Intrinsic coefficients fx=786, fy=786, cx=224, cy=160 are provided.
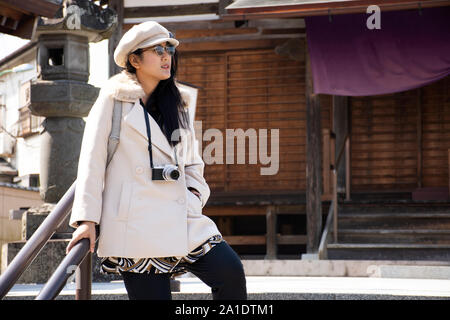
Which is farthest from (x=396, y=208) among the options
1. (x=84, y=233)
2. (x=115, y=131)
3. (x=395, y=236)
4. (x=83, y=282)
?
(x=84, y=233)

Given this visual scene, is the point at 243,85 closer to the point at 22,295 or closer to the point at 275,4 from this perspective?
the point at 275,4

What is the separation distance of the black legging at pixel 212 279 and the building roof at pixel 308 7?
23.0 feet

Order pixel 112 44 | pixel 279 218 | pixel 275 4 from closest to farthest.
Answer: pixel 275 4 < pixel 112 44 < pixel 279 218

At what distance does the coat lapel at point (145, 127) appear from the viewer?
3318 mm

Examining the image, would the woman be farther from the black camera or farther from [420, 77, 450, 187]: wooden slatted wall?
[420, 77, 450, 187]: wooden slatted wall

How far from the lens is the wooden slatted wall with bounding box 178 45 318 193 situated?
525 inches

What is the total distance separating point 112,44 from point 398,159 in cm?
504

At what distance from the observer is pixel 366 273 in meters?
8.97

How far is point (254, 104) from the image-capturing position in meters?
13.4

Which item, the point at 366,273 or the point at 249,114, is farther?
the point at 249,114

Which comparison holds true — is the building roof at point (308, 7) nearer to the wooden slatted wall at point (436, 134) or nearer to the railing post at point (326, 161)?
the railing post at point (326, 161)

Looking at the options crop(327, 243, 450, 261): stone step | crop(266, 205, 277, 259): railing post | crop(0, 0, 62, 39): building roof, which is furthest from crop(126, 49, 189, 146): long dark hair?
crop(266, 205, 277, 259): railing post

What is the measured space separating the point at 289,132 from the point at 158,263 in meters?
10.3
